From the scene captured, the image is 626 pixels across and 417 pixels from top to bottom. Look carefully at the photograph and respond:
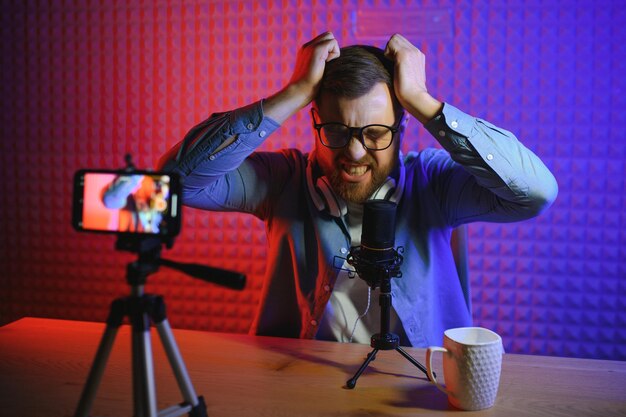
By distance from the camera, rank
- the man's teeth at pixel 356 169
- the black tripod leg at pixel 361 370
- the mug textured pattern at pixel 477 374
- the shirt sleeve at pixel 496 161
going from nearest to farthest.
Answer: the mug textured pattern at pixel 477 374 → the black tripod leg at pixel 361 370 → the shirt sleeve at pixel 496 161 → the man's teeth at pixel 356 169

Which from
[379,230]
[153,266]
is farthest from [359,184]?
[153,266]

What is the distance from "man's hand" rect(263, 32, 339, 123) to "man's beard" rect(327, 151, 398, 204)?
0.73 ft

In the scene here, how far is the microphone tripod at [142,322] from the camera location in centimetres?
79

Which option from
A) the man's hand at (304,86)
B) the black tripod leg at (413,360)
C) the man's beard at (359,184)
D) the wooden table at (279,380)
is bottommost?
the wooden table at (279,380)

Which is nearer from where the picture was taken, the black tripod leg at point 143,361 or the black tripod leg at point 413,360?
the black tripod leg at point 143,361

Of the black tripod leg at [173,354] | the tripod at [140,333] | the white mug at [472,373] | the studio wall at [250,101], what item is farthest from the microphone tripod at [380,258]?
the studio wall at [250,101]

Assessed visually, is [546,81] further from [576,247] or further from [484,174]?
[484,174]

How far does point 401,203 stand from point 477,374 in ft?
2.75

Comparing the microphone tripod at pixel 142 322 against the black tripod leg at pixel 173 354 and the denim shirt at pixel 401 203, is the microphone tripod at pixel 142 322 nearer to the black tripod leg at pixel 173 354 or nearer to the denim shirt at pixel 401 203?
the black tripod leg at pixel 173 354

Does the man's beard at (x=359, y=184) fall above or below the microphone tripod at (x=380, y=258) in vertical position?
above

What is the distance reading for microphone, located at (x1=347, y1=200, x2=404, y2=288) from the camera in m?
1.13

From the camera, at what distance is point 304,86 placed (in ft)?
5.21

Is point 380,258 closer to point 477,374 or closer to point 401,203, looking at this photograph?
point 477,374

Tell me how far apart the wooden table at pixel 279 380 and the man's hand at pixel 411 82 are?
618 mm
